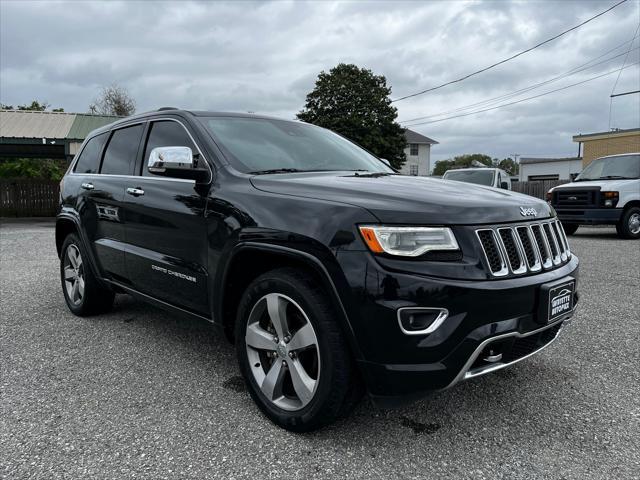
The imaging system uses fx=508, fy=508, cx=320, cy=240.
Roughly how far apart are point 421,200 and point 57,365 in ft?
9.14

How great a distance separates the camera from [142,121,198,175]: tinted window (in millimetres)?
3371

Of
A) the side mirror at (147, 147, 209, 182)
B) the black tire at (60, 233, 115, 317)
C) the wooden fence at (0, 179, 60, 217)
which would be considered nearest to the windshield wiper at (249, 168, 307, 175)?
the side mirror at (147, 147, 209, 182)

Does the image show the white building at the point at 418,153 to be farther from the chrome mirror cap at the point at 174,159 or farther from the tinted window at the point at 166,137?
the chrome mirror cap at the point at 174,159

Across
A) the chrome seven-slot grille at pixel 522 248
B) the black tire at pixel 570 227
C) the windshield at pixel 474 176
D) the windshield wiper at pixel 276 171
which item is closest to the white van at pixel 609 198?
the black tire at pixel 570 227

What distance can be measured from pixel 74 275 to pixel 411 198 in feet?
12.1

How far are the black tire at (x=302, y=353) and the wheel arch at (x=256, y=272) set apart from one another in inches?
2.3

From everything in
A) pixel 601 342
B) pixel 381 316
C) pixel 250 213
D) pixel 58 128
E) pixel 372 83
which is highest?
pixel 372 83

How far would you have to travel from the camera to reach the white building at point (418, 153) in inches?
2383

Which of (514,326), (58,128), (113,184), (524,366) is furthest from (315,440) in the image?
(58,128)

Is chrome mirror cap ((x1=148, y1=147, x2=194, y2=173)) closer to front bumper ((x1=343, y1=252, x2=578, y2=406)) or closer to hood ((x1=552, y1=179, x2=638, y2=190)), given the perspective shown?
front bumper ((x1=343, y1=252, x2=578, y2=406))

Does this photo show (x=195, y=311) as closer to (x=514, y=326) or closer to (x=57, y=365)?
(x=57, y=365)

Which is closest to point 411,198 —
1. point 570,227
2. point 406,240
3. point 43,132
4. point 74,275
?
point 406,240

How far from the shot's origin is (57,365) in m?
3.53

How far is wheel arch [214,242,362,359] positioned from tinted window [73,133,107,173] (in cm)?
230
